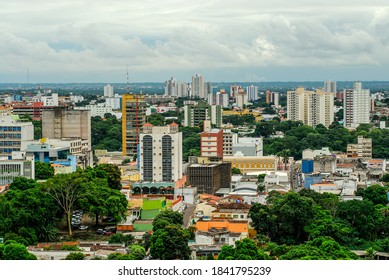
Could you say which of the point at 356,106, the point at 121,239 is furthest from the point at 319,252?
the point at 356,106

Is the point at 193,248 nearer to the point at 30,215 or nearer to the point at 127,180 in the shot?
the point at 30,215

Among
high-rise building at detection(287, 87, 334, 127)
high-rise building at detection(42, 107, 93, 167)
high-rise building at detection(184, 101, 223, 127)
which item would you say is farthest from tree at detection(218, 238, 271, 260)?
high-rise building at detection(287, 87, 334, 127)

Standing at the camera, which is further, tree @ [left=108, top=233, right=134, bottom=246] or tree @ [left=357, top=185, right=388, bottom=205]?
tree @ [left=357, top=185, right=388, bottom=205]

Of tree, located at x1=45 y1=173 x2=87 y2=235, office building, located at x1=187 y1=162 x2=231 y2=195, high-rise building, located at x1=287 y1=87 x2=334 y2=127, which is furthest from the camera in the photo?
high-rise building, located at x1=287 y1=87 x2=334 y2=127

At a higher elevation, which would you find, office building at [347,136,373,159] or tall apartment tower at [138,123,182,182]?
tall apartment tower at [138,123,182,182]

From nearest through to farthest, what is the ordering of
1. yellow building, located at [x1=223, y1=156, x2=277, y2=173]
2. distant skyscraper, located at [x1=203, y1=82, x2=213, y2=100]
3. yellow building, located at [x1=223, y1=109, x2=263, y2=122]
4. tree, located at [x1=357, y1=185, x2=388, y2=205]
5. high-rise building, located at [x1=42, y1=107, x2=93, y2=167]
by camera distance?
tree, located at [x1=357, y1=185, x2=388, y2=205]
yellow building, located at [x1=223, y1=156, x2=277, y2=173]
high-rise building, located at [x1=42, y1=107, x2=93, y2=167]
yellow building, located at [x1=223, y1=109, x2=263, y2=122]
distant skyscraper, located at [x1=203, y1=82, x2=213, y2=100]

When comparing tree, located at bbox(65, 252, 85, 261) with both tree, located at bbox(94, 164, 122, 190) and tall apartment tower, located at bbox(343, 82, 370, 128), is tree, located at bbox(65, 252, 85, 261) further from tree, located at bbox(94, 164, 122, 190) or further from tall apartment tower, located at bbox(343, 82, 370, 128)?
tall apartment tower, located at bbox(343, 82, 370, 128)
